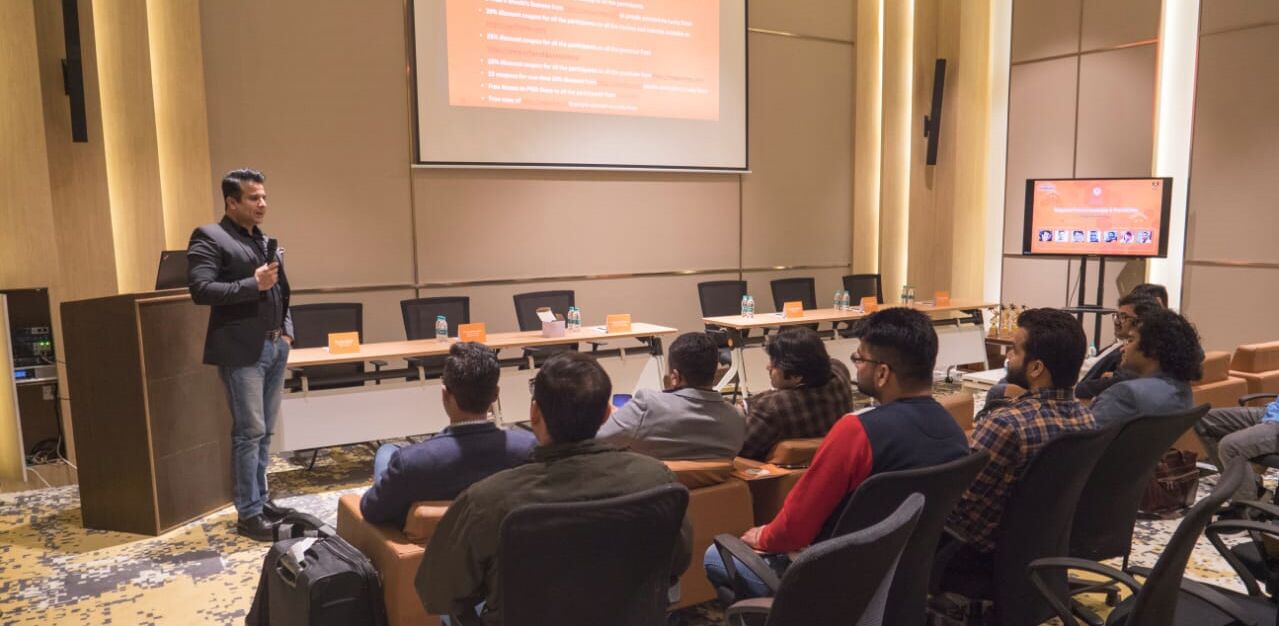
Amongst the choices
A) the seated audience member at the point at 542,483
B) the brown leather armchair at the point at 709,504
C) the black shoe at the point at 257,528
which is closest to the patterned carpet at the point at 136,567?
the black shoe at the point at 257,528

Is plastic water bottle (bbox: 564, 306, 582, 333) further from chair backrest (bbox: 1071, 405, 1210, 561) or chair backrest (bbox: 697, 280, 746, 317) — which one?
chair backrest (bbox: 1071, 405, 1210, 561)

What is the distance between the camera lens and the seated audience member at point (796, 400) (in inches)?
113

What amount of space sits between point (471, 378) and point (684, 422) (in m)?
0.75

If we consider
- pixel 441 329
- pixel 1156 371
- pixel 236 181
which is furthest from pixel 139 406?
pixel 1156 371

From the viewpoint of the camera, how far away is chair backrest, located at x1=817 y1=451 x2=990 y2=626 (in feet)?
5.78

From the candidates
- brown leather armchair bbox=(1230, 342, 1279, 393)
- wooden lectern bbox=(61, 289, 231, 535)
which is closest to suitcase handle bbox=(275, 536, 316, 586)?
wooden lectern bbox=(61, 289, 231, 535)

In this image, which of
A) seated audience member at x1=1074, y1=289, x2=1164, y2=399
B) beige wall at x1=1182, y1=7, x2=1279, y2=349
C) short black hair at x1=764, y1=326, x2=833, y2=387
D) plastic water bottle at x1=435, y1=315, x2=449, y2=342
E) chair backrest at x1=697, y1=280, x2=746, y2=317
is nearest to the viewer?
short black hair at x1=764, y1=326, x2=833, y2=387

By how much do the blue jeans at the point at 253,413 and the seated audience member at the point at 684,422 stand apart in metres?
1.82

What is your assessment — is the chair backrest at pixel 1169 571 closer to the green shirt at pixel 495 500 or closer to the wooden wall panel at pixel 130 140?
the green shirt at pixel 495 500

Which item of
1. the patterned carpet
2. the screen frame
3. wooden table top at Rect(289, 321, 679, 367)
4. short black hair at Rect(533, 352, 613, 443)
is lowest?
the patterned carpet

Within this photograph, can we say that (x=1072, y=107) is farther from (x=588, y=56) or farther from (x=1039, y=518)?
(x=1039, y=518)

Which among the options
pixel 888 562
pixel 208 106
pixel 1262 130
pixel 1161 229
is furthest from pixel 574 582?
pixel 1262 130

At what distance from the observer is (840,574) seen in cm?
146

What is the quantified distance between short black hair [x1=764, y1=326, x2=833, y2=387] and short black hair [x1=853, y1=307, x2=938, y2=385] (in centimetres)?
69
